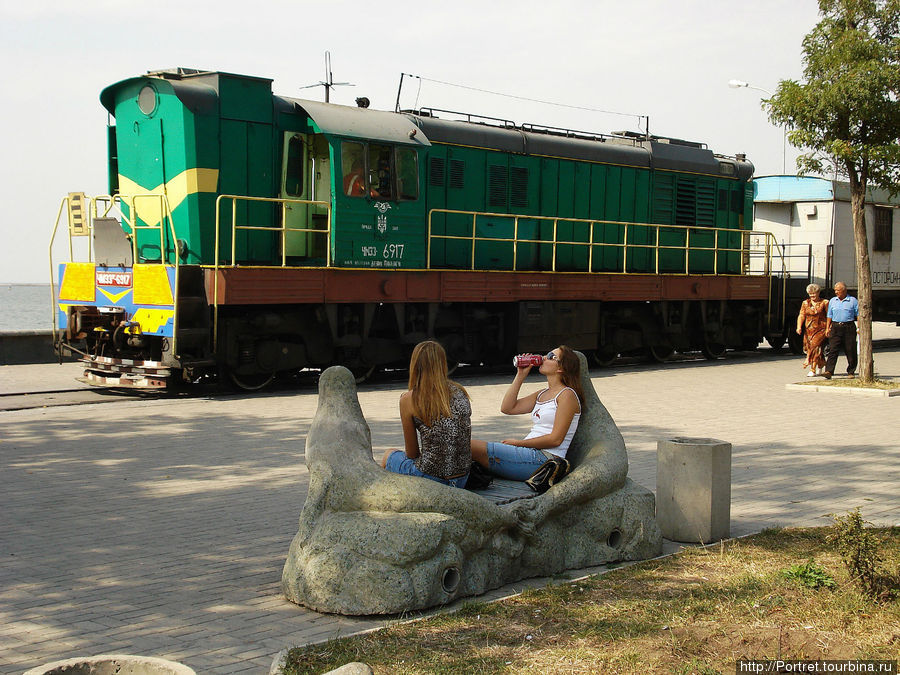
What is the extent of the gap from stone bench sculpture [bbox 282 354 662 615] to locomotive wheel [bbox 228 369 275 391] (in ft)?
28.3

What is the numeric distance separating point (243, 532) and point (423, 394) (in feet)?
5.92

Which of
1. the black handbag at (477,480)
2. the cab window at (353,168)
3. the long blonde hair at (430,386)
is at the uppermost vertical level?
the cab window at (353,168)

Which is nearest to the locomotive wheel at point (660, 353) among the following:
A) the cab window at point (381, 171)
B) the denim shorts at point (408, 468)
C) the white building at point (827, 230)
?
the white building at point (827, 230)

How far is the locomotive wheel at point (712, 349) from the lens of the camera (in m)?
21.8

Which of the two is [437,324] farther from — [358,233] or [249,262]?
[249,262]

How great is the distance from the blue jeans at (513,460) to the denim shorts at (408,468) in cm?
42

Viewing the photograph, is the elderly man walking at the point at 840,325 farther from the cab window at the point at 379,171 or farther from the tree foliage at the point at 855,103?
the cab window at the point at 379,171

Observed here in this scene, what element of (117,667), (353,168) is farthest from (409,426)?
(353,168)

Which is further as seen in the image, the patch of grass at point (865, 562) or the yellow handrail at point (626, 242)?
the yellow handrail at point (626, 242)

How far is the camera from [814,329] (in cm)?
1769

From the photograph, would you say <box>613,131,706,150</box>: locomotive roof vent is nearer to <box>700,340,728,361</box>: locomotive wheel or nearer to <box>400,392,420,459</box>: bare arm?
<box>700,340,728,361</box>: locomotive wheel

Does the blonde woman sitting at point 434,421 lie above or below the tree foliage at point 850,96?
below

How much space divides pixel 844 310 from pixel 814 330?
92 centimetres

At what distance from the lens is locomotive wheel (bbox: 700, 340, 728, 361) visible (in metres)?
21.8
